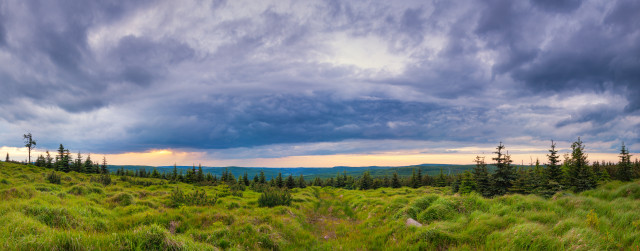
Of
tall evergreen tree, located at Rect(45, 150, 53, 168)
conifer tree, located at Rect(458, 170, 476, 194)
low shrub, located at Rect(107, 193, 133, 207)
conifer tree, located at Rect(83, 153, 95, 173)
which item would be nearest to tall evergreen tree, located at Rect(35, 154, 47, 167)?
tall evergreen tree, located at Rect(45, 150, 53, 168)

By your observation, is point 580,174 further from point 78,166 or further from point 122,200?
point 78,166

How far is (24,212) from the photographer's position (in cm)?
806

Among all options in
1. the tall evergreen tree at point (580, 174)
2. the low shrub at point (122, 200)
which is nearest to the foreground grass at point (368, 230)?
the low shrub at point (122, 200)

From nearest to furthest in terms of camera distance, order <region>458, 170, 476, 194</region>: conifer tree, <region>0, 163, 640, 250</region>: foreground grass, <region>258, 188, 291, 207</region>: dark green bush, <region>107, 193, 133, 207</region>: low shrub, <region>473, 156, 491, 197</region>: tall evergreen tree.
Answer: <region>0, 163, 640, 250</region>: foreground grass, <region>107, 193, 133, 207</region>: low shrub, <region>258, 188, 291, 207</region>: dark green bush, <region>473, 156, 491, 197</region>: tall evergreen tree, <region>458, 170, 476, 194</region>: conifer tree

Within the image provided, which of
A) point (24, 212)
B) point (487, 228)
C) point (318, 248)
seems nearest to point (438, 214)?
point (487, 228)

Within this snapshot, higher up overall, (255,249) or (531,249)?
(531,249)

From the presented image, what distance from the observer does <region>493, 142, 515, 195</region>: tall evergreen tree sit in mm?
22700

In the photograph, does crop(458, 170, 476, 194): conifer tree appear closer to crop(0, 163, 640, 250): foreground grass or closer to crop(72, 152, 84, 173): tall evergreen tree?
crop(0, 163, 640, 250): foreground grass

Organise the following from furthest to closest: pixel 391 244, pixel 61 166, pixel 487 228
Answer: pixel 61 166 < pixel 391 244 < pixel 487 228

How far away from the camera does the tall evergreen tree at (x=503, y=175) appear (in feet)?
74.5

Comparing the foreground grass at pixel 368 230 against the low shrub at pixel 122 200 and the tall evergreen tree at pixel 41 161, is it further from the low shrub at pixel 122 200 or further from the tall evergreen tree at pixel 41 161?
the tall evergreen tree at pixel 41 161

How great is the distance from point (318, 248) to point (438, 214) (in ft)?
19.4

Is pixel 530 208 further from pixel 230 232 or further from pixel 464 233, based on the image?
pixel 230 232

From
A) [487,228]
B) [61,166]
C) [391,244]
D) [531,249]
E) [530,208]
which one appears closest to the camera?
[531,249]
